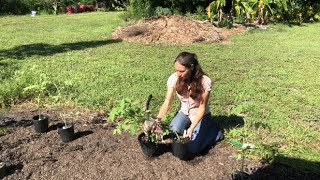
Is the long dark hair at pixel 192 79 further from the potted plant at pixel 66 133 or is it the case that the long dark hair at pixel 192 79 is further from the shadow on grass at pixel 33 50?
the shadow on grass at pixel 33 50

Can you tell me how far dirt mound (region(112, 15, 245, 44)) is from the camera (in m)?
11.6

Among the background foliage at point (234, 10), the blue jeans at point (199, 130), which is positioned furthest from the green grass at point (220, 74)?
the background foliage at point (234, 10)

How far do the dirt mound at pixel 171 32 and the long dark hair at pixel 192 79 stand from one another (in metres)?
7.10

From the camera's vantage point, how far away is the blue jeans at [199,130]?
4285 millimetres

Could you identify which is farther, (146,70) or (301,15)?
(301,15)

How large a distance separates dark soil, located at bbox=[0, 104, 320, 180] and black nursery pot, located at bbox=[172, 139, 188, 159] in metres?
0.08

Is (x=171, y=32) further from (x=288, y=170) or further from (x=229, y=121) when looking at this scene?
(x=288, y=170)

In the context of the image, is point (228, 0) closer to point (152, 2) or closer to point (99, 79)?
point (152, 2)

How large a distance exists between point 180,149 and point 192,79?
2.59 ft

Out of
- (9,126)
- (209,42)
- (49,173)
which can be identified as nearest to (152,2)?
(209,42)

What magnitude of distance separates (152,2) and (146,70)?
28.6 feet

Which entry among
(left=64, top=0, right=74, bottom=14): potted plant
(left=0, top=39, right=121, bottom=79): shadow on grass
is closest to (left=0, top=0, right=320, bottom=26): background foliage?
(left=0, top=39, right=121, bottom=79): shadow on grass

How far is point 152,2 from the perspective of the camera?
16.2m

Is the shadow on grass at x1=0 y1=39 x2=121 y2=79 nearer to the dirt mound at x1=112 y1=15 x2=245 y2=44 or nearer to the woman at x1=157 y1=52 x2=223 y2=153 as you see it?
the dirt mound at x1=112 y1=15 x2=245 y2=44
